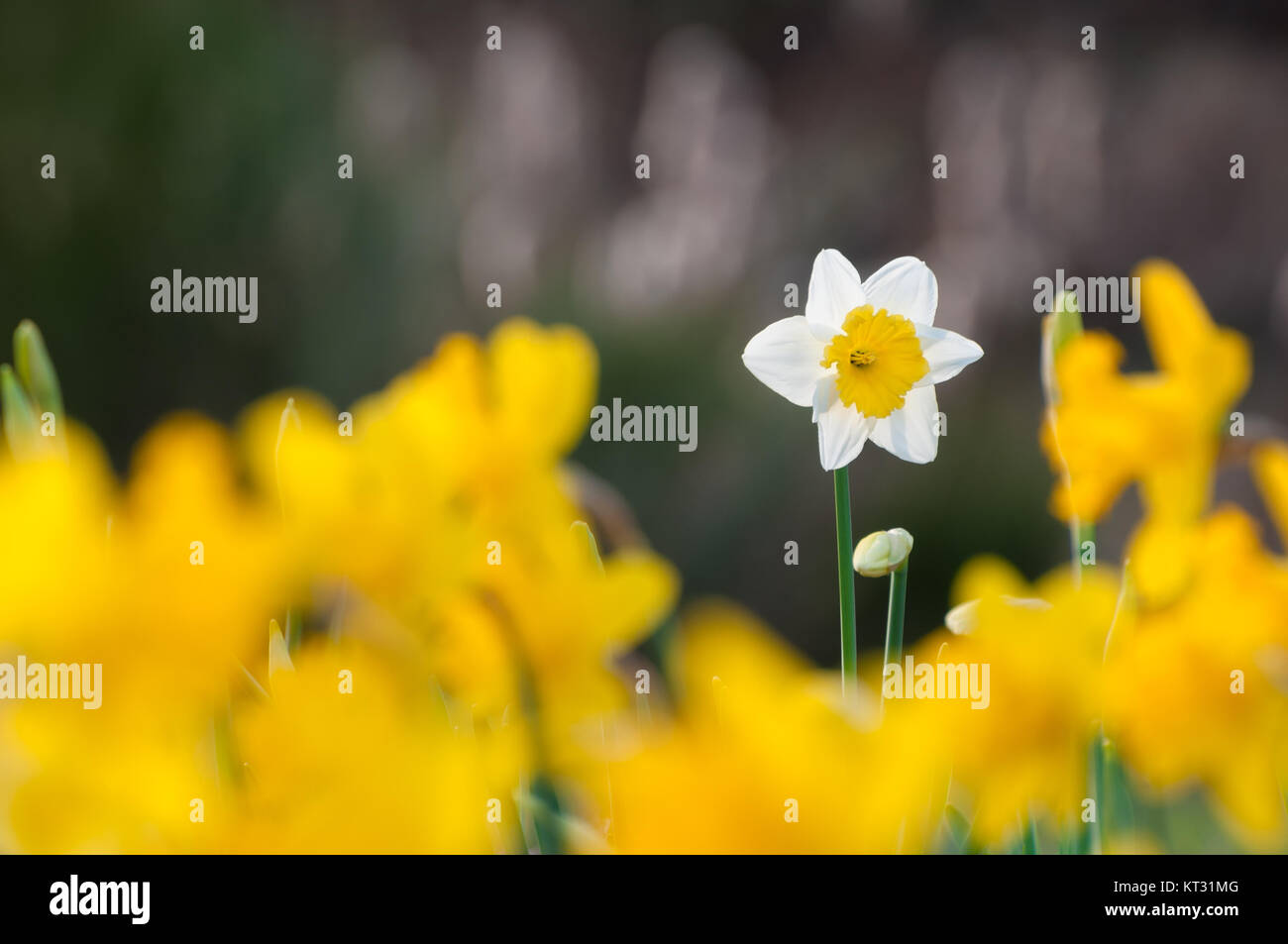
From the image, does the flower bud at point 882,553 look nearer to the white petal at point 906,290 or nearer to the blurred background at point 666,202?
the white petal at point 906,290

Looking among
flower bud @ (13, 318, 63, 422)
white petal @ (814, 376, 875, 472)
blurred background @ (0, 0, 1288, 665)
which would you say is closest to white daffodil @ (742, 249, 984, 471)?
white petal @ (814, 376, 875, 472)

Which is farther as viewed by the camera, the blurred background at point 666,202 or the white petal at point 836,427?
the blurred background at point 666,202

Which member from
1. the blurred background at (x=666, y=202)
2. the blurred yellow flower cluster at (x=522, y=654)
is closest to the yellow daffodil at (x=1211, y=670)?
the blurred yellow flower cluster at (x=522, y=654)

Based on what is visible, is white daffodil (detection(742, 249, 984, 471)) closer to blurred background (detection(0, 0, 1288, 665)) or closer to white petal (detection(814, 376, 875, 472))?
white petal (detection(814, 376, 875, 472))

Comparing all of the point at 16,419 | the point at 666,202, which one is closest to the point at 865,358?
the point at 16,419

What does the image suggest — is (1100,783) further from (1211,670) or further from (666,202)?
(666,202)

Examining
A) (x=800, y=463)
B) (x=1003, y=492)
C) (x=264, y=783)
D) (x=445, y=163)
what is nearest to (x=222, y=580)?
(x=264, y=783)
